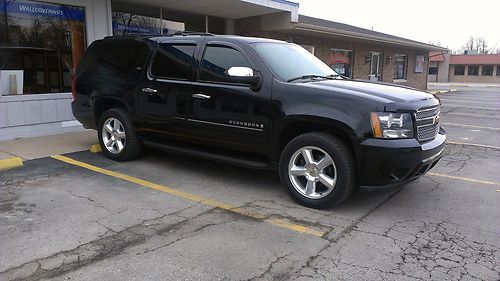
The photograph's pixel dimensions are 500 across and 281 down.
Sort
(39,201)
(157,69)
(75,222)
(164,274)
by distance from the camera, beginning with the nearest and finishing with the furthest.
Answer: (164,274) → (75,222) → (39,201) → (157,69)

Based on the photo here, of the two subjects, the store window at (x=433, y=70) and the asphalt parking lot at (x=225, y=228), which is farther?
the store window at (x=433, y=70)

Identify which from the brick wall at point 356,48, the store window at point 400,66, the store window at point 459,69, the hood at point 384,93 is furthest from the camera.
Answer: the store window at point 459,69

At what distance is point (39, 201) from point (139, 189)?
3.72 feet

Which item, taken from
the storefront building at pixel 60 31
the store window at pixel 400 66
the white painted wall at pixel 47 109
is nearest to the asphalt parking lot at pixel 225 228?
the white painted wall at pixel 47 109

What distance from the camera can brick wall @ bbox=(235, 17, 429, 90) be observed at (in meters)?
13.9

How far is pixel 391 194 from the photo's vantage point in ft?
17.7

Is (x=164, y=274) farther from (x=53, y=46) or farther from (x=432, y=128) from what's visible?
(x=53, y=46)

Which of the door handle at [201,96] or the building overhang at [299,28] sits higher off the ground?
the building overhang at [299,28]

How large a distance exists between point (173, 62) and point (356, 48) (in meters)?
15.2

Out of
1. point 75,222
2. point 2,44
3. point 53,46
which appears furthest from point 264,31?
point 75,222

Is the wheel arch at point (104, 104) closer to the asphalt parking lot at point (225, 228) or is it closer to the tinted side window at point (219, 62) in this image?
the asphalt parking lot at point (225, 228)

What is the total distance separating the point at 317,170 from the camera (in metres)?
4.73

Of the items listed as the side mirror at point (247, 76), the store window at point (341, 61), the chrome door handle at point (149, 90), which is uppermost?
the store window at point (341, 61)

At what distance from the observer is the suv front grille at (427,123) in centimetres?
464
